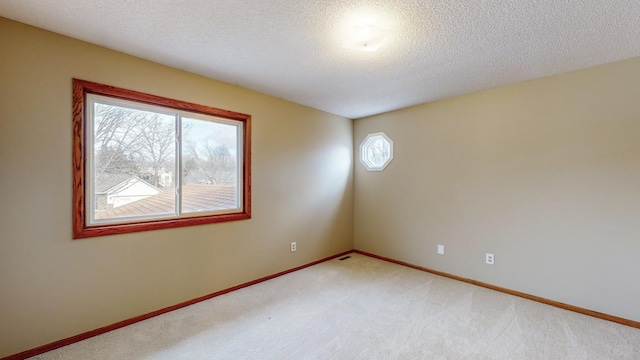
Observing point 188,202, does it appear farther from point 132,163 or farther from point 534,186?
point 534,186

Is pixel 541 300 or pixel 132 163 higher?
pixel 132 163

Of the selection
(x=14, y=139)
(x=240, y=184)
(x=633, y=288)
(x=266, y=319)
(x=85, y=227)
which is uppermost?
(x=14, y=139)

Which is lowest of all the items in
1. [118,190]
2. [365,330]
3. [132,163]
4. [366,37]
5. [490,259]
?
[365,330]

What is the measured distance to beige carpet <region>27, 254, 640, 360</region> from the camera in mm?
1872

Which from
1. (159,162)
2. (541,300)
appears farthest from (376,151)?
(159,162)

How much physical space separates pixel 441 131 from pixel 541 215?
1432mm

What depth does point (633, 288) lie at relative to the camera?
2.22 metres

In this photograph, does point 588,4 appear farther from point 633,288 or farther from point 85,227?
point 85,227

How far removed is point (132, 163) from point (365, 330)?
251 cm

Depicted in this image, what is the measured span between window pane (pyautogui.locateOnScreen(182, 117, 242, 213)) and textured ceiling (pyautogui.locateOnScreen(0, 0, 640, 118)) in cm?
56

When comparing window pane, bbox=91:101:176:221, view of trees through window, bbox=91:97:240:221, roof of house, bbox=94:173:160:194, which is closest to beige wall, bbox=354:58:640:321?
view of trees through window, bbox=91:97:240:221

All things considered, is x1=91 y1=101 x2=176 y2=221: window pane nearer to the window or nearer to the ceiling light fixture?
the window

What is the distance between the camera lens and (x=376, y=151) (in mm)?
4203

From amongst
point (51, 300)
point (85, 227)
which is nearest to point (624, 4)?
point (85, 227)
